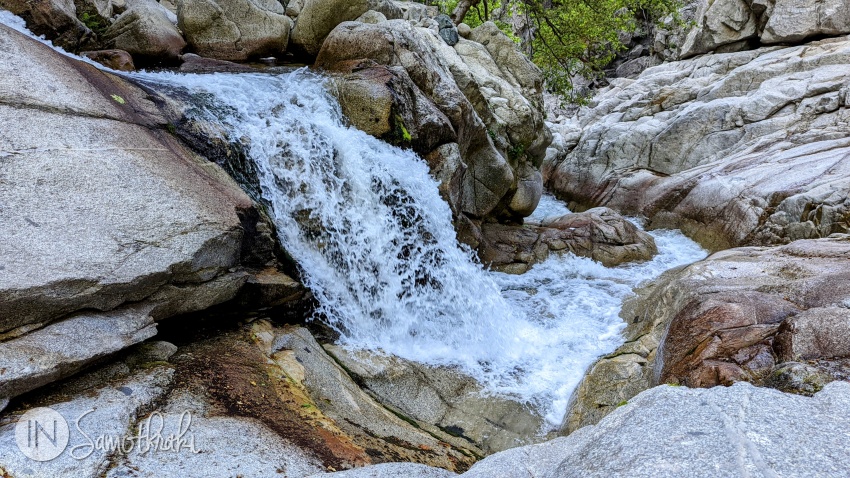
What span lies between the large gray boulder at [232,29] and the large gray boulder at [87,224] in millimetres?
6137

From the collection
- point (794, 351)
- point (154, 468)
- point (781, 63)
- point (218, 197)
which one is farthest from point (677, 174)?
point (154, 468)

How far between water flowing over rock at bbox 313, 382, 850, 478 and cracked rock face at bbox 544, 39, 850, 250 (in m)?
9.82

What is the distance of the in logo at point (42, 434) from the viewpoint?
306 cm

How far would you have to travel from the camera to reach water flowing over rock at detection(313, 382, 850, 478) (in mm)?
2172

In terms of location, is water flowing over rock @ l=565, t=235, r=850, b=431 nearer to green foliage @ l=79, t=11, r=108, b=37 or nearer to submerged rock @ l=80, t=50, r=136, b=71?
submerged rock @ l=80, t=50, r=136, b=71

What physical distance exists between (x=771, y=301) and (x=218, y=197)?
626 centimetres

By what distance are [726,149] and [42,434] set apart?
62.9 ft

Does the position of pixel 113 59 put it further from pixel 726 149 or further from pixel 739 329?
pixel 726 149

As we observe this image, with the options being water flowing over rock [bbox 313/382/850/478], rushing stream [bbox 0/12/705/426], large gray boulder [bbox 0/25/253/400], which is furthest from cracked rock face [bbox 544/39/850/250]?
large gray boulder [bbox 0/25/253/400]

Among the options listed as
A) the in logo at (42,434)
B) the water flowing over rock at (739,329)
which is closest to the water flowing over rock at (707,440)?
the water flowing over rock at (739,329)

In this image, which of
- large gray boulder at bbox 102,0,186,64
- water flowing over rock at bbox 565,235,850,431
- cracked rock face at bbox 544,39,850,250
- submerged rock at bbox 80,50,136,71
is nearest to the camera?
water flowing over rock at bbox 565,235,850,431

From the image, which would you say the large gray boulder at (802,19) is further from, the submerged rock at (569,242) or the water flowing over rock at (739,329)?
the water flowing over rock at (739,329)

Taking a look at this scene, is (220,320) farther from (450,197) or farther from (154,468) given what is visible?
(450,197)

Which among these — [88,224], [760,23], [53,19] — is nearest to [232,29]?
[53,19]
